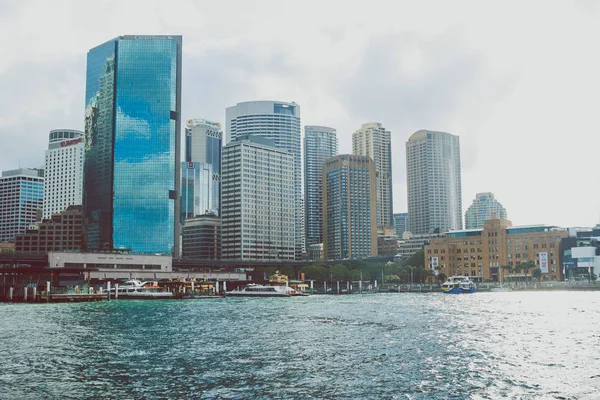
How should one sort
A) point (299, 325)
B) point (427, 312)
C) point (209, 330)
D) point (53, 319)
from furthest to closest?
point (427, 312), point (53, 319), point (299, 325), point (209, 330)

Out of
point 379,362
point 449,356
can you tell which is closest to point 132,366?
point 379,362

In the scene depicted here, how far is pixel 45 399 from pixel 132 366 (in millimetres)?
13021

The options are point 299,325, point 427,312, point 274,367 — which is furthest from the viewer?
point 427,312

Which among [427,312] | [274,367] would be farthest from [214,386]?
[427,312]

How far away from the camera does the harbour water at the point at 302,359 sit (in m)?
47.1

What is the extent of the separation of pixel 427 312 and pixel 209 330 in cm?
4958

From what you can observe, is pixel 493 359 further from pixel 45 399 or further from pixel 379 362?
pixel 45 399

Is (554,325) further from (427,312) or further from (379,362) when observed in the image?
(379,362)

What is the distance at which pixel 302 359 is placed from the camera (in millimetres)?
61062

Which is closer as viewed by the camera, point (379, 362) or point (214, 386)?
point (214, 386)

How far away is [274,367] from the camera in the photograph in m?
56.8

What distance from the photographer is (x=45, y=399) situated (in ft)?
145

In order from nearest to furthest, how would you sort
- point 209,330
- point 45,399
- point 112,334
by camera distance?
point 45,399 → point 112,334 → point 209,330

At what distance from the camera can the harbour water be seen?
47.1 m
